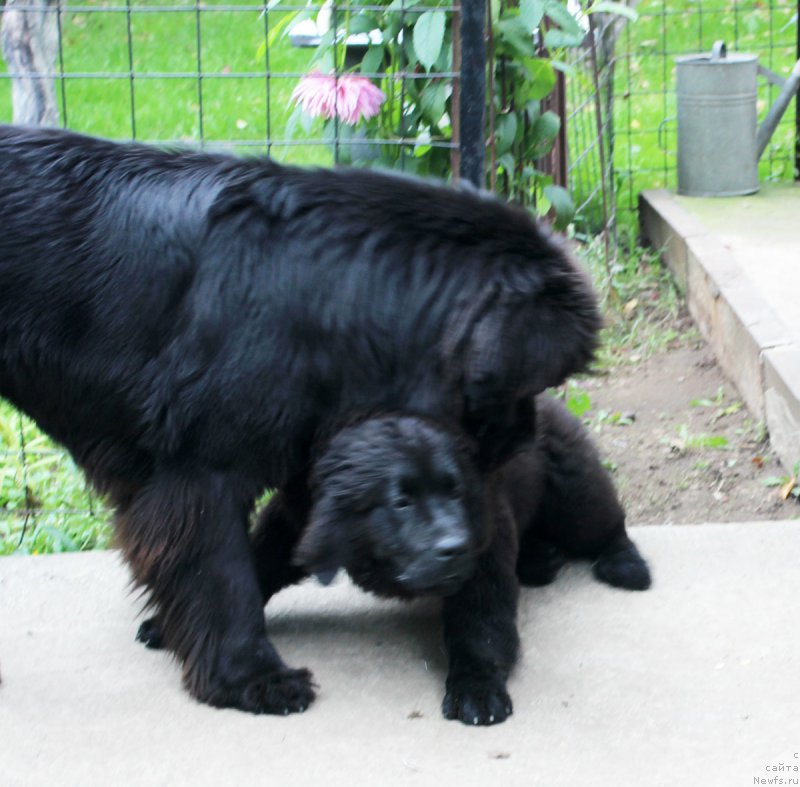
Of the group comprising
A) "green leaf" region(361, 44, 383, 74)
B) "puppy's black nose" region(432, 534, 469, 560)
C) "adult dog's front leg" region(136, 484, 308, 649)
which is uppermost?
"green leaf" region(361, 44, 383, 74)

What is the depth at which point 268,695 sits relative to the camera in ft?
8.72

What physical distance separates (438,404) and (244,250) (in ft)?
1.66

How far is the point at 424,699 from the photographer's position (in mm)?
2709

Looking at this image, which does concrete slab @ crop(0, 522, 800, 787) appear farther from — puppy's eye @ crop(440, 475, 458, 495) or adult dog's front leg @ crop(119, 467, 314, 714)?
puppy's eye @ crop(440, 475, 458, 495)

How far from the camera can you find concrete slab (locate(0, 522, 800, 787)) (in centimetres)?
244

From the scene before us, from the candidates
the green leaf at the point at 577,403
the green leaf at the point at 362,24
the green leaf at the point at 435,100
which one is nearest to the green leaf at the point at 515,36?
the green leaf at the point at 435,100

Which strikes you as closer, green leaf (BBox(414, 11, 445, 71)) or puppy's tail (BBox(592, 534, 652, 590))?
puppy's tail (BBox(592, 534, 652, 590))

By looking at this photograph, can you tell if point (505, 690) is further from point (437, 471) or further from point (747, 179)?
point (747, 179)

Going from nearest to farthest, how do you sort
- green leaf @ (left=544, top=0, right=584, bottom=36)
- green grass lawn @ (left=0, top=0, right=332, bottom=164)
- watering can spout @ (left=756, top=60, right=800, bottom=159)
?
1. green leaf @ (left=544, top=0, right=584, bottom=36)
2. watering can spout @ (left=756, top=60, right=800, bottom=159)
3. green grass lawn @ (left=0, top=0, right=332, bottom=164)

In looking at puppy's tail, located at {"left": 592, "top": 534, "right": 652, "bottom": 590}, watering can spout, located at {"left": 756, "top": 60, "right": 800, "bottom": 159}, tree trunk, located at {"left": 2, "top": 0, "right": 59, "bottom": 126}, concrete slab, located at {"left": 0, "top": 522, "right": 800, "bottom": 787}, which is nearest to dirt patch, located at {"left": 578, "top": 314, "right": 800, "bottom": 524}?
concrete slab, located at {"left": 0, "top": 522, "right": 800, "bottom": 787}

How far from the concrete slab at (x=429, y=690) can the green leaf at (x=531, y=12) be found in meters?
1.62

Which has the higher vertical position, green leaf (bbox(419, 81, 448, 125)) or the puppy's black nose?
green leaf (bbox(419, 81, 448, 125))

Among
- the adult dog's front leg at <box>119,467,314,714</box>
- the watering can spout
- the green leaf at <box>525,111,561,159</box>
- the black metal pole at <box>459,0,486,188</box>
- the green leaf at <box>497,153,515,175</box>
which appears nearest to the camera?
the adult dog's front leg at <box>119,467,314,714</box>

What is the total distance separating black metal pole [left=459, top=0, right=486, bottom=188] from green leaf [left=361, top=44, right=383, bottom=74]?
16.4 inches
